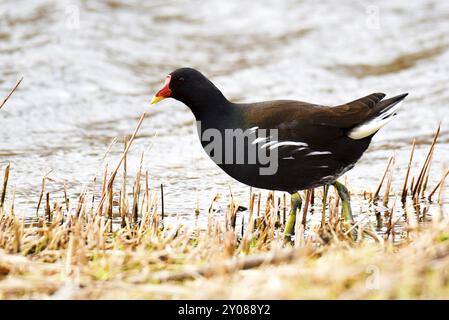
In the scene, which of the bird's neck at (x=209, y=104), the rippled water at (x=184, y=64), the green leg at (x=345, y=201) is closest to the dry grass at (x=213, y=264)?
the green leg at (x=345, y=201)

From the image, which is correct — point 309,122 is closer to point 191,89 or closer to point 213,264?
point 191,89

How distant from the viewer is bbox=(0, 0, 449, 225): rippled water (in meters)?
7.36

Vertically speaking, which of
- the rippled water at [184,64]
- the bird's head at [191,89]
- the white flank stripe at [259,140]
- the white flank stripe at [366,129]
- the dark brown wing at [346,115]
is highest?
the rippled water at [184,64]

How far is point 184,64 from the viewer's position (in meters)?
11.3

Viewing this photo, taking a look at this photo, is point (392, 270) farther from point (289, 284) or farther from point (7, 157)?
point (7, 157)

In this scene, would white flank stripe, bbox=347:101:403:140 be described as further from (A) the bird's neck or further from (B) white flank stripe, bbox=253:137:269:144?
(A) the bird's neck

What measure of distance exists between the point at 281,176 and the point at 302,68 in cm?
647

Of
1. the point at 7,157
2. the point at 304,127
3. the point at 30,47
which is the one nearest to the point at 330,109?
the point at 304,127

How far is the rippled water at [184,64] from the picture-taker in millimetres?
7363

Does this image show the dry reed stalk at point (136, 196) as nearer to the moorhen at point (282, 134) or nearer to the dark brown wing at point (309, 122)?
the moorhen at point (282, 134)

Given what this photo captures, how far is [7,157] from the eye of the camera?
24.5ft

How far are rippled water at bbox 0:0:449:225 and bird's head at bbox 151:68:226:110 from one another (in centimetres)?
110

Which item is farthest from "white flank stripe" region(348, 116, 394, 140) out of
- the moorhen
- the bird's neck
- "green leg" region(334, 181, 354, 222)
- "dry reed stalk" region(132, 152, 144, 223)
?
"dry reed stalk" region(132, 152, 144, 223)
